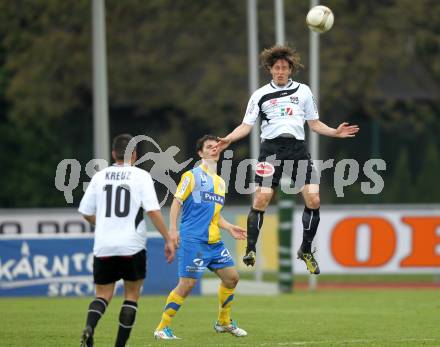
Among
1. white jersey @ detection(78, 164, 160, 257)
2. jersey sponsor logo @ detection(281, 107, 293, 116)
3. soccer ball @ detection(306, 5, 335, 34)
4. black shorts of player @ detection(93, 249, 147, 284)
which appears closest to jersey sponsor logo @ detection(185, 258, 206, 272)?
jersey sponsor logo @ detection(281, 107, 293, 116)

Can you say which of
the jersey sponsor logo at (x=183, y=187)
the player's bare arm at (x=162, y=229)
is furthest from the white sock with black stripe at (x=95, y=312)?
the jersey sponsor logo at (x=183, y=187)

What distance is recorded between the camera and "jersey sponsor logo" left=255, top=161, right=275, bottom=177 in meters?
13.9

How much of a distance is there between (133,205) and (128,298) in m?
1.01

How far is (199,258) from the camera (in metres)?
14.7

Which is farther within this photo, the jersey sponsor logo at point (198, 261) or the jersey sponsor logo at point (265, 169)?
the jersey sponsor logo at point (198, 261)

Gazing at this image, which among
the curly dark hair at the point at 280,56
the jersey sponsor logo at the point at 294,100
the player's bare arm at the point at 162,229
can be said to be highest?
the curly dark hair at the point at 280,56

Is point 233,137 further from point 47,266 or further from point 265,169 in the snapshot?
point 47,266

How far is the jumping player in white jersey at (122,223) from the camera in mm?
11688

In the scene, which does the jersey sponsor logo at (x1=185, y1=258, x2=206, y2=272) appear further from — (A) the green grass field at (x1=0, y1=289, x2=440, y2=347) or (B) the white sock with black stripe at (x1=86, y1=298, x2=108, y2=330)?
(B) the white sock with black stripe at (x1=86, y1=298, x2=108, y2=330)

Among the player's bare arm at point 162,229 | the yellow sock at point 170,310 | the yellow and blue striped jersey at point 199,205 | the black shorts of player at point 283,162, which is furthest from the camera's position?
the yellow and blue striped jersey at point 199,205

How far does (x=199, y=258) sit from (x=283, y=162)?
1.80 meters

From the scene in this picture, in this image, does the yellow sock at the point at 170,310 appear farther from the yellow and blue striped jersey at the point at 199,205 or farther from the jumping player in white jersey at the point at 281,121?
the jumping player in white jersey at the point at 281,121

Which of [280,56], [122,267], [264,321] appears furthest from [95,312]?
[264,321]

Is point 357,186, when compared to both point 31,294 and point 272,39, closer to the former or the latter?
point 272,39
